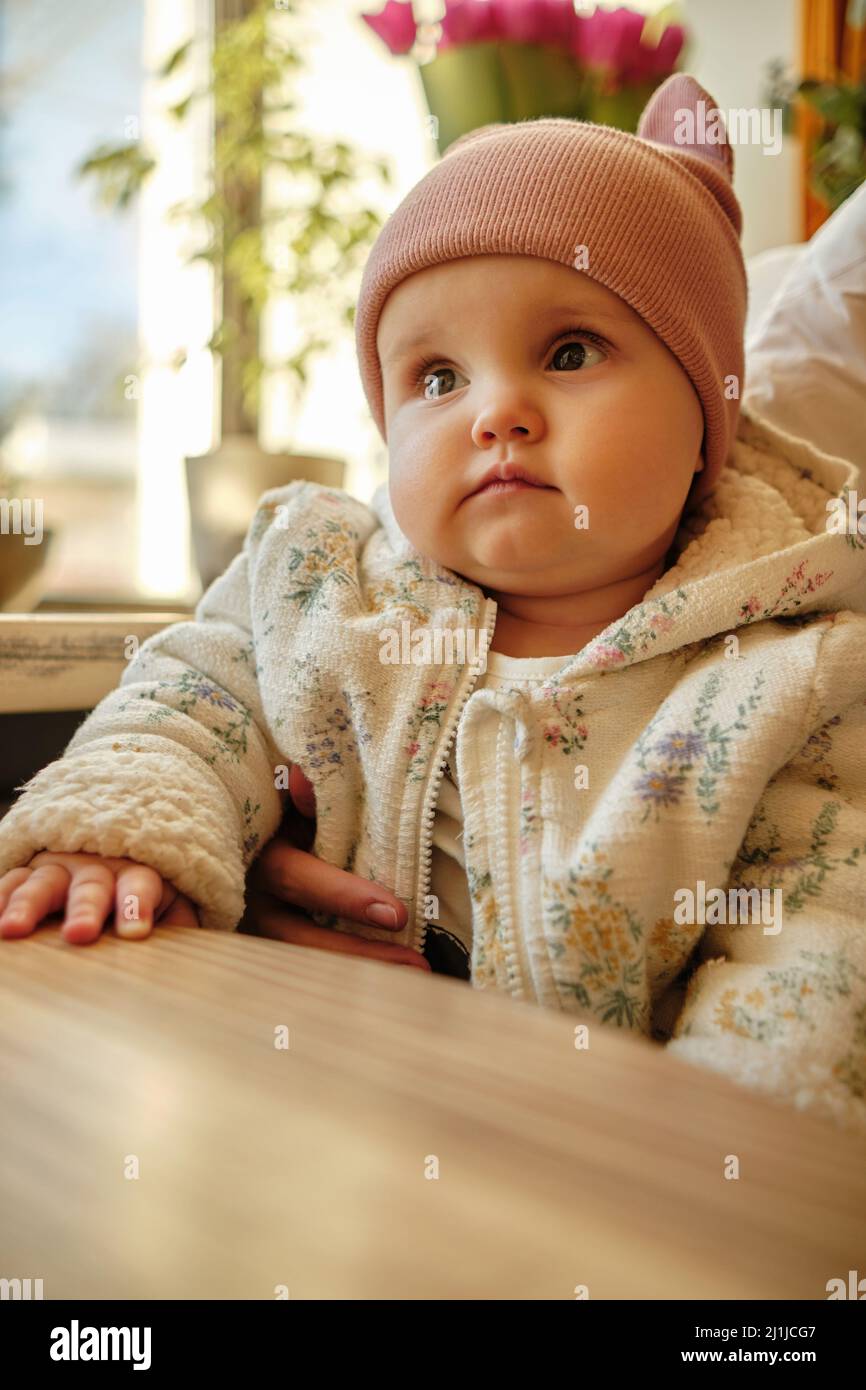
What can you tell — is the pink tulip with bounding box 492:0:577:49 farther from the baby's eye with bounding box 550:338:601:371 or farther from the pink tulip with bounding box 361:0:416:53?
the baby's eye with bounding box 550:338:601:371

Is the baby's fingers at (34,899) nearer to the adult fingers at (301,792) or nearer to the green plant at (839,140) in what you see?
the adult fingers at (301,792)

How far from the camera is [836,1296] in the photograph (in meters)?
0.26

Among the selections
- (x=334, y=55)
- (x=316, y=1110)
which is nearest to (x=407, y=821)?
(x=316, y=1110)

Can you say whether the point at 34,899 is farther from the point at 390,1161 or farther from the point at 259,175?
the point at 259,175

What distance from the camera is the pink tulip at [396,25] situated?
4.74 ft

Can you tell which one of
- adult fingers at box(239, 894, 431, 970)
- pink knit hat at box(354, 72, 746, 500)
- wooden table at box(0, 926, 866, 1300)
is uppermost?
pink knit hat at box(354, 72, 746, 500)

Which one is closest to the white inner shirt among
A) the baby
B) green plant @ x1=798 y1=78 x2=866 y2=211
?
the baby

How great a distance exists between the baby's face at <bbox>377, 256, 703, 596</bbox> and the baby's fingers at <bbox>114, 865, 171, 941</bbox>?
0.35 m

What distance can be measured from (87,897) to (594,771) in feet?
1.16

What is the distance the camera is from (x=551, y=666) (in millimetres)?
831

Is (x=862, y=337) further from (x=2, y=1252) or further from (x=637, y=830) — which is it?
(x=2, y=1252)

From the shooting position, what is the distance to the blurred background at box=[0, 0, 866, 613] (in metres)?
1.48

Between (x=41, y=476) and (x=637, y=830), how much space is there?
1.76m

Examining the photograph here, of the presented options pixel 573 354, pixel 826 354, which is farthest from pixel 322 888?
pixel 826 354
